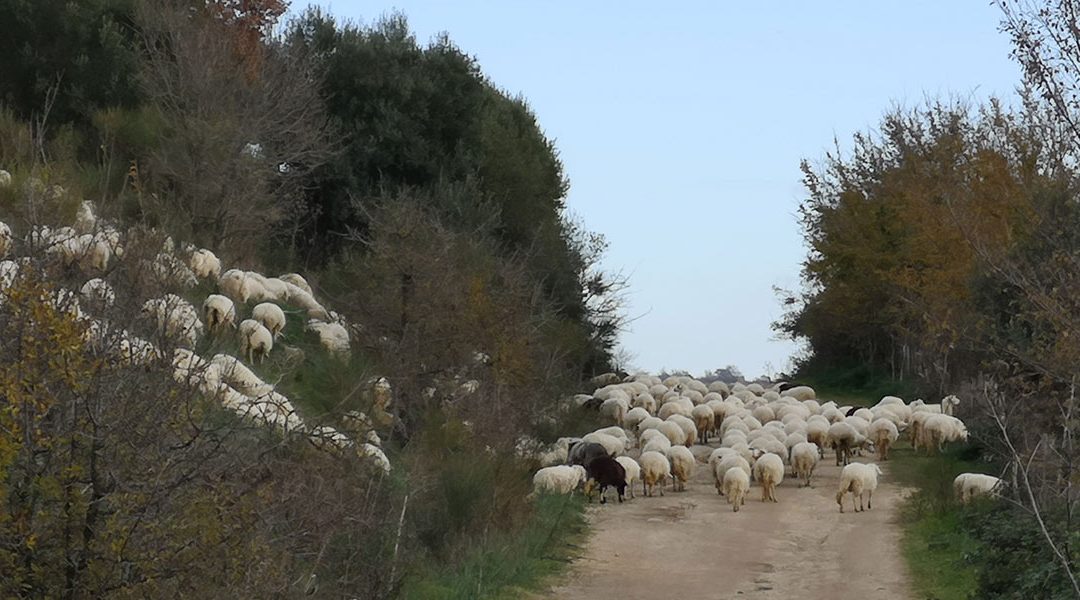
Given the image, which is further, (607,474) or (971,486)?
(607,474)

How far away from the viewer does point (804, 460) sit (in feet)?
83.1

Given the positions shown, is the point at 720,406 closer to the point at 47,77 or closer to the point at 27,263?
the point at 47,77

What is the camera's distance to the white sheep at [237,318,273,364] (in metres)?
23.7

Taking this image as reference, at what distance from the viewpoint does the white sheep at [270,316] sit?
2561 cm

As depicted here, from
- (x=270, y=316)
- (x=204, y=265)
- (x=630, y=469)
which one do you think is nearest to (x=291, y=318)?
(x=204, y=265)

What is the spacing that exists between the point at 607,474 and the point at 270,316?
6.19 meters

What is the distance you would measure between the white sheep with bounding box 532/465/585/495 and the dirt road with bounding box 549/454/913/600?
0.54m

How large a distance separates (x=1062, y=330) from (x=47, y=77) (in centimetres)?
2431

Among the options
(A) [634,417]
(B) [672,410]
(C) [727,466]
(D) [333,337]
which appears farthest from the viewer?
(B) [672,410]

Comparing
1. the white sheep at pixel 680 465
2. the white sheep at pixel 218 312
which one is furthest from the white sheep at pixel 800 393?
the white sheep at pixel 218 312

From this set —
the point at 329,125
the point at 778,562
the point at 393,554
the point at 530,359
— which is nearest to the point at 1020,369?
the point at 778,562

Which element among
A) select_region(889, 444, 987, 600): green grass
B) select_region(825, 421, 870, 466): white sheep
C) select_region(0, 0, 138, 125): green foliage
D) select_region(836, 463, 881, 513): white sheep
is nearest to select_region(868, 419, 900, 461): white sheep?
select_region(825, 421, 870, 466): white sheep

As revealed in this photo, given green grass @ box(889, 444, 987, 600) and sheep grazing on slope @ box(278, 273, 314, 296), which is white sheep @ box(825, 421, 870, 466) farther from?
sheep grazing on slope @ box(278, 273, 314, 296)

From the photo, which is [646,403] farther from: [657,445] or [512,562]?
[512,562]
